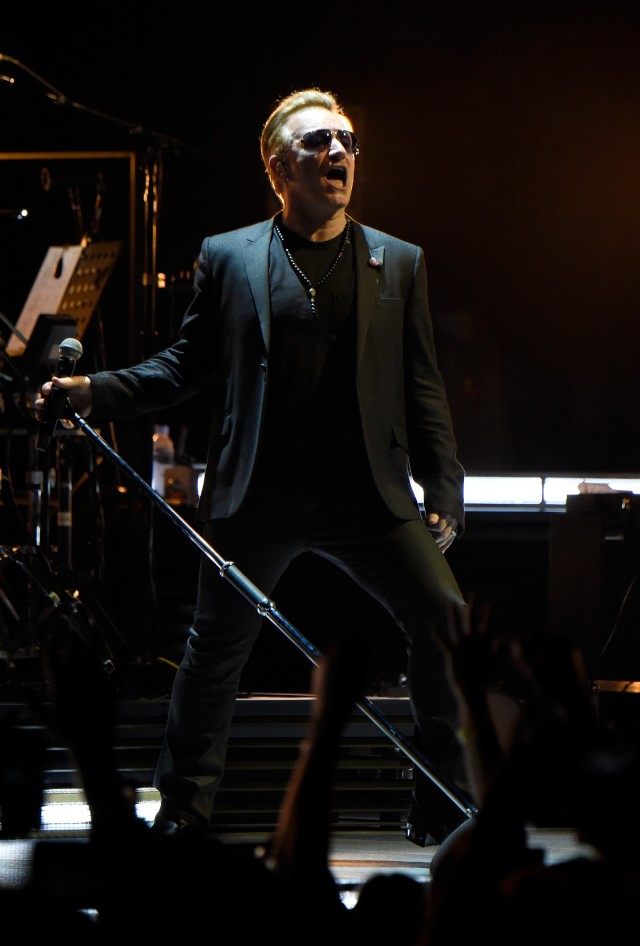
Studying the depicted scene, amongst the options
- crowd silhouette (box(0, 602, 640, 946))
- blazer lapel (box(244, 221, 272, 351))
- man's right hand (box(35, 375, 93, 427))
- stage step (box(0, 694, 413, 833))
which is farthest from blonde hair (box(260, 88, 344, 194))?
crowd silhouette (box(0, 602, 640, 946))

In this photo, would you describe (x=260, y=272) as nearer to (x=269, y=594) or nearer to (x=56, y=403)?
(x=56, y=403)

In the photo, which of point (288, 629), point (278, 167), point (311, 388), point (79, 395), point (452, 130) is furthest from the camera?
point (452, 130)

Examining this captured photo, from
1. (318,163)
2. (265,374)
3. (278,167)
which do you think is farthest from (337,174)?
(265,374)

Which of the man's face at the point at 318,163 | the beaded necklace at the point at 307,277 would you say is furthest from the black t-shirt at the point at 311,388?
the man's face at the point at 318,163

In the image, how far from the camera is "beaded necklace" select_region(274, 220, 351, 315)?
10.4ft

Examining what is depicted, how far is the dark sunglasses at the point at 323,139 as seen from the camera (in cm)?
320

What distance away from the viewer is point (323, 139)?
3199 mm

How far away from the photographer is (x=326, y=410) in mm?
3141

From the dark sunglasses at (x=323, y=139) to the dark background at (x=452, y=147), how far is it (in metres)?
3.26

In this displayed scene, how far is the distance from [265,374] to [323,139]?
2.00 feet

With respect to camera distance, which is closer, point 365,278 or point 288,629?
point 288,629

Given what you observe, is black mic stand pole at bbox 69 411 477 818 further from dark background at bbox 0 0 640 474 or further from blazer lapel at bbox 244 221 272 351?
dark background at bbox 0 0 640 474

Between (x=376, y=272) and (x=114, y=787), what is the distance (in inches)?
87.4

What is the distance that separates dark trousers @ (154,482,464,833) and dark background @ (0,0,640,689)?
3.45 meters
